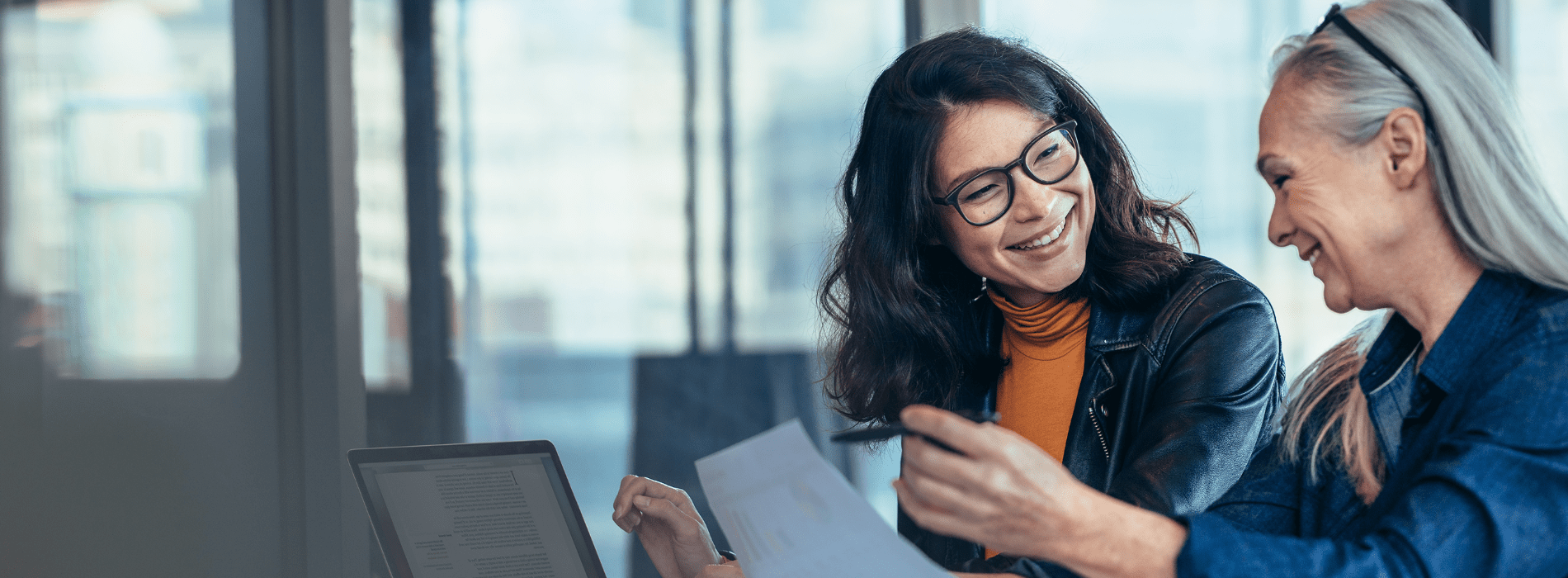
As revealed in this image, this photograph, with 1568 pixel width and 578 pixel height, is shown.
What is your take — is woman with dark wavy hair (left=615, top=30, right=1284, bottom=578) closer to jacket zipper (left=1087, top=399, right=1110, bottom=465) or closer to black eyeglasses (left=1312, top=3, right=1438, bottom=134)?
jacket zipper (left=1087, top=399, right=1110, bottom=465)

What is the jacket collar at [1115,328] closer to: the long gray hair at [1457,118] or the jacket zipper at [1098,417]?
the jacket zipper at [1098,417]

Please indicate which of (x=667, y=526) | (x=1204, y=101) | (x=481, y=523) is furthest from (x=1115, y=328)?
(x=1204, y=101)

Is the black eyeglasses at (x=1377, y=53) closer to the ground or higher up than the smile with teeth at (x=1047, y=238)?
higher up

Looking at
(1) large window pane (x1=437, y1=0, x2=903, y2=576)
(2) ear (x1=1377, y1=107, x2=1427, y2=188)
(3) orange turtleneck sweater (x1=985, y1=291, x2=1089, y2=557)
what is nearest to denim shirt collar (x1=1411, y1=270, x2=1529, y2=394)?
(2) ear (x1=1377, y1=107, x2=1427, y2=188)

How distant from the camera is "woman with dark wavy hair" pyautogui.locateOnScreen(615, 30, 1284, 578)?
3.67 ft

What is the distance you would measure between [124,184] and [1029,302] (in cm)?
152

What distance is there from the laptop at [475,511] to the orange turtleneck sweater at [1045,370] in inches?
23.0

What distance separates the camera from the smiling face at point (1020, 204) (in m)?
1.26

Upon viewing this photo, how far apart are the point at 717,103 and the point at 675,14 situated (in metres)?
0.25

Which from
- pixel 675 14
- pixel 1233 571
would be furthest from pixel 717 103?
pixel 1233 571

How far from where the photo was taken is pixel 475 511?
102 cm

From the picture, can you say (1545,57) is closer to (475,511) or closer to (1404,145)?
(1404,145)

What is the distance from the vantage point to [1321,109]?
2.55 feet

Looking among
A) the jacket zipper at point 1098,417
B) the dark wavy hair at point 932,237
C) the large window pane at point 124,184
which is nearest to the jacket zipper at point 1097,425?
the jacket zipper at point 1098,417
